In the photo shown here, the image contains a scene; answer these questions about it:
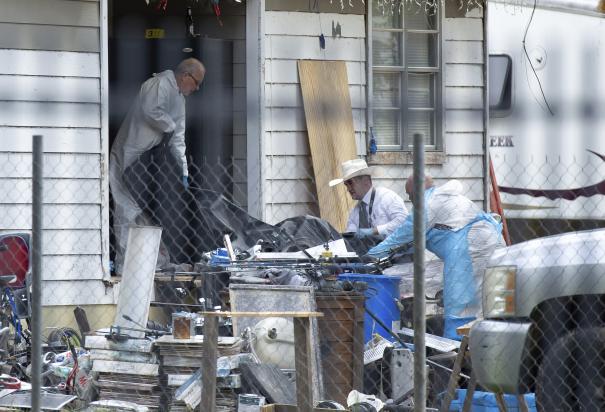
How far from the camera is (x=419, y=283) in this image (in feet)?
19.1

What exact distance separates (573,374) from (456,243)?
2.88 metres

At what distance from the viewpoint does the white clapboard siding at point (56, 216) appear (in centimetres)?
1037

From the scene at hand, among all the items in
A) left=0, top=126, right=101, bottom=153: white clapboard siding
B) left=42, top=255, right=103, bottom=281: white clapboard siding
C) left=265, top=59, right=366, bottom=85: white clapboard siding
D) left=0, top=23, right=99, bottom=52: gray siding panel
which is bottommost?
left=42, top=255, right=103, bottom=281: white clapboard siding

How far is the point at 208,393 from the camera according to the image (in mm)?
6785

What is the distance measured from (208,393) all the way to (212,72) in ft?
20.6

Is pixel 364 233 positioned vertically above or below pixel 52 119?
below

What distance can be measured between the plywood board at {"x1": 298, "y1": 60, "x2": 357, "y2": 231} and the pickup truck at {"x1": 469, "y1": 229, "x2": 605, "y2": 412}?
5.18 meters

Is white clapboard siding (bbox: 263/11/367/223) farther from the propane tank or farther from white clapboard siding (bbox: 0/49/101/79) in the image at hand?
the propane tank

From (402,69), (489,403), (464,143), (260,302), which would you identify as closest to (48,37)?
(260,302)

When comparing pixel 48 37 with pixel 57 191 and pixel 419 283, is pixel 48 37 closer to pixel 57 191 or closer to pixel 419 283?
pixel 57 191

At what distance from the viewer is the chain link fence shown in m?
6.20

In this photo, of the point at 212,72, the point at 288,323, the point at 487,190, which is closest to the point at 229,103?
the point at 212,72

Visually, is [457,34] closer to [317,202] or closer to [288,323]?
[317,202]

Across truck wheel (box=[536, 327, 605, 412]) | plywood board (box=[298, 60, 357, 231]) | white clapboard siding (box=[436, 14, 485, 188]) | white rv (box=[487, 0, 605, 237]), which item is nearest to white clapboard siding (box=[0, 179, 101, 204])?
plywood board (box=[298, 60, 357, 231])
